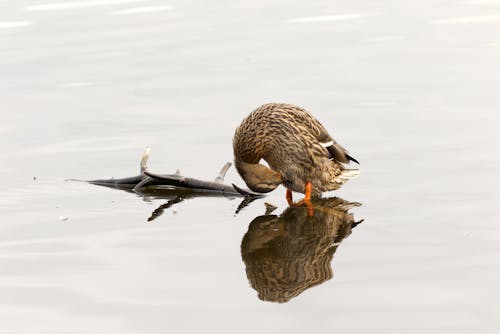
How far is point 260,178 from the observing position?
746 cm

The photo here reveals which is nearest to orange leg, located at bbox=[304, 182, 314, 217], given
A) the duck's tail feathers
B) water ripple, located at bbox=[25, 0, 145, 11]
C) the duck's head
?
the duck's head

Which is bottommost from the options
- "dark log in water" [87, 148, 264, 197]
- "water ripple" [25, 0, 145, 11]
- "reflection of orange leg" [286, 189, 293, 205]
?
"reflection of orange leg" [286, 189, 293, 205]

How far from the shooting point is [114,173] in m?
8.34

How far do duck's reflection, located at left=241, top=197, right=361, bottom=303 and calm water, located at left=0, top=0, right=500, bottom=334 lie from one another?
0.06ft

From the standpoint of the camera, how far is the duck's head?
24.4 ft

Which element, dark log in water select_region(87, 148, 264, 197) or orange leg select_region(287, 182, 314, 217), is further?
dark log in water select_region(87, 148, 264, 197)

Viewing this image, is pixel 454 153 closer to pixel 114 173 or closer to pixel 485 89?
pixel 485 89

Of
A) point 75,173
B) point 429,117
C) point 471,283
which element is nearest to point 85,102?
point 75,173

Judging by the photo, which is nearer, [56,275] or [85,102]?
[56,275]

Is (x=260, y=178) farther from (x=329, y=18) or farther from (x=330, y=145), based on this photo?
(x=329, y=18)

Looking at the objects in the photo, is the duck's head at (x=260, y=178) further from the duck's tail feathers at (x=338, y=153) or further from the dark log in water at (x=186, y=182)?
the duck's tail feathers at (x=338, y=153)

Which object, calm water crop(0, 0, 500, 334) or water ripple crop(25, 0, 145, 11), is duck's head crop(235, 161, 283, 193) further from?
water ripple crop(25, 0, 145, 11)

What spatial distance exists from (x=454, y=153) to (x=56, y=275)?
3543mm

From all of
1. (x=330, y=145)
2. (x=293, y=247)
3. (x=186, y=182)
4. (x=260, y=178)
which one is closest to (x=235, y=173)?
(x=186, y=182)
